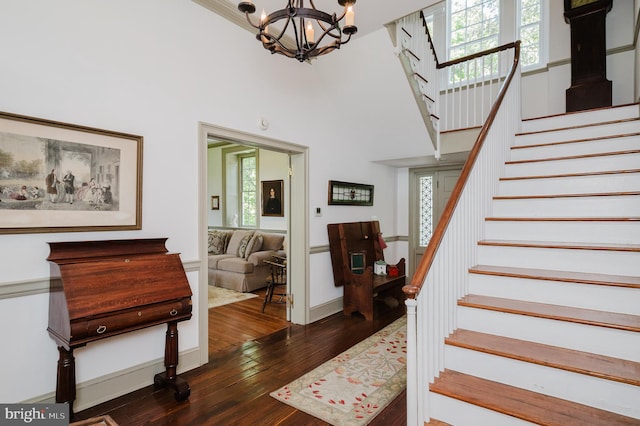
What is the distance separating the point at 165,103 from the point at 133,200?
0.86m

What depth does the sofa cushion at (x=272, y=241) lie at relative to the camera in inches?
243

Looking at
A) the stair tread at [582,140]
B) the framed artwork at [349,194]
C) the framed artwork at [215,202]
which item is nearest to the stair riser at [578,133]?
the stair tread at [582,140]

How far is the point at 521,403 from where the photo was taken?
1634 mm

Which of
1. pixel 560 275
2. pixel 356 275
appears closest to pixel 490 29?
pixel 356 275

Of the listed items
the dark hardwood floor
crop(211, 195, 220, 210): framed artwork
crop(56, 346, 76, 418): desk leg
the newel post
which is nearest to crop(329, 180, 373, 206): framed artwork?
the dark hardwood floor

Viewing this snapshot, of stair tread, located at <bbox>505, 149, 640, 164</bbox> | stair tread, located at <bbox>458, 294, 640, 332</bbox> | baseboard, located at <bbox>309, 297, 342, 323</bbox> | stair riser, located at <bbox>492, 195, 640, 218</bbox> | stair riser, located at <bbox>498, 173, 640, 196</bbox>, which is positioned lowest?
baseboard, located at <bbox>309, 297, 342, 323</bbox>

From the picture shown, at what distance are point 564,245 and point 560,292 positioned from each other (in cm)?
44

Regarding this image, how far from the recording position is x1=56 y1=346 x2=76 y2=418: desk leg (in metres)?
2.00

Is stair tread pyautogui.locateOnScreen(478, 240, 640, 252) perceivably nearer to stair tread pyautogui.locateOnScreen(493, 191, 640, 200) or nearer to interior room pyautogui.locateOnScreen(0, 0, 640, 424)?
interior room pyautogui.locateOnScreen(0, 0, 640, 424)

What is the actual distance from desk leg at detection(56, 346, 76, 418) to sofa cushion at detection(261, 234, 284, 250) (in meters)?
4.23

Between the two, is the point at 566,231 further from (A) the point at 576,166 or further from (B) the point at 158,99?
(B) the point at 158,99

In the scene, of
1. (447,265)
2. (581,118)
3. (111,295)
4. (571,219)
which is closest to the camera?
(447,265)

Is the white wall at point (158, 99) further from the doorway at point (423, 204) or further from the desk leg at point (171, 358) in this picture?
the doorway at point (423, 204)

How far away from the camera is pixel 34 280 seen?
82.0 inches
